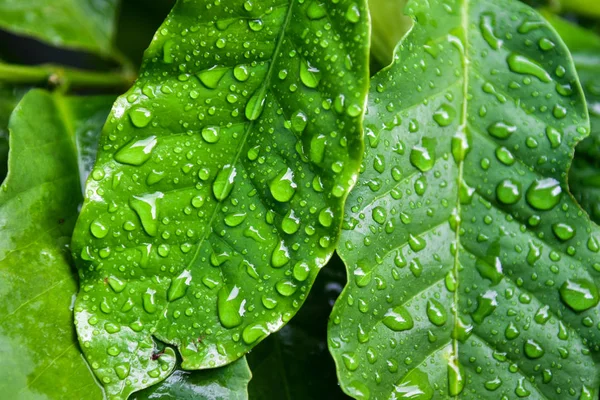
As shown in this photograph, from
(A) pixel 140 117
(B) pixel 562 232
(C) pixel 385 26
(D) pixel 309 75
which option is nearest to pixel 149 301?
(A) pixel 140 117

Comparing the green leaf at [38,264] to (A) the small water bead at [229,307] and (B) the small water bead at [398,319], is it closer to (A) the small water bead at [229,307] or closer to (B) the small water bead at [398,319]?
(A) the small water bead at [229,307]

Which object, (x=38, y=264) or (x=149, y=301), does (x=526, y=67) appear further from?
(x=38, y=264)

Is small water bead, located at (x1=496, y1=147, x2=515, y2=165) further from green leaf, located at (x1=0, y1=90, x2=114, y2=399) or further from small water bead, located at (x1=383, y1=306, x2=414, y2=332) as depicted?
green leaf, located at (x1=0, y1=90, x2=114, y2=399)

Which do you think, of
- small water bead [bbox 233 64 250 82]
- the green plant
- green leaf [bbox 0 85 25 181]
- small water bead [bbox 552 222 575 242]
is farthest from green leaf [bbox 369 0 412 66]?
green leaf [bbox 0 85 25 181]

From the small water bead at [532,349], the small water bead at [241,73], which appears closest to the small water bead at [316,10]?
the small water bead at [241,73]

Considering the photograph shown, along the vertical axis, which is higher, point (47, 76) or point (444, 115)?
point (444, 115)

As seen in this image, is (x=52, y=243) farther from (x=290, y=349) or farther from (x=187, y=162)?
(x=290, y=349)

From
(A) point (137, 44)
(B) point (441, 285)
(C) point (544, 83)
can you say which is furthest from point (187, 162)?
(A) point (137, 44)
